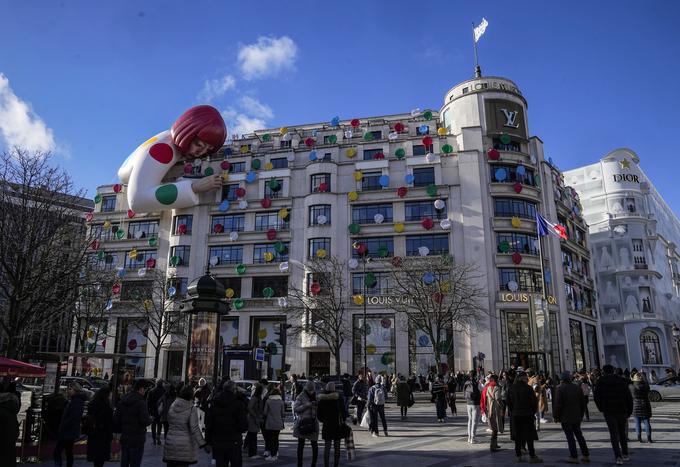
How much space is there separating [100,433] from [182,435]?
2336 millimetres

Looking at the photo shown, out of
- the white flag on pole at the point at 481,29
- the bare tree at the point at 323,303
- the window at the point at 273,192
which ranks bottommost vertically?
the bare tree at the point at 323,303

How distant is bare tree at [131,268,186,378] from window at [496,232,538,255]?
28.2 metres

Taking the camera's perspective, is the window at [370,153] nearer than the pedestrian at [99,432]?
No

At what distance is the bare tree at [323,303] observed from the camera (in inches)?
1636

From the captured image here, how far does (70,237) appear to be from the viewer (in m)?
25.1

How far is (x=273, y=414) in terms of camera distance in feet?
39.2

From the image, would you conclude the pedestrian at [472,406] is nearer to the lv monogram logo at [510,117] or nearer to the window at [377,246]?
the window at [377,246]

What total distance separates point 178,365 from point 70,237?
27.5 meters

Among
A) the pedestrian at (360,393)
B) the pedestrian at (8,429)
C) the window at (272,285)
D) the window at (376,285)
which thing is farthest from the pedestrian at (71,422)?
the window at (272,285)

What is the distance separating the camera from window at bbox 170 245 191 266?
50719 millimetres

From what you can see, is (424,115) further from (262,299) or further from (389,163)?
(262,299)

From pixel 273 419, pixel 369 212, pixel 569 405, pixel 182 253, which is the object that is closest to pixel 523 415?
pixel 569 405

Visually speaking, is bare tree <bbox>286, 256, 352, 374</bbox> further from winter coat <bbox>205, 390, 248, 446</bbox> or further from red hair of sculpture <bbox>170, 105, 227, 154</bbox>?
winter coat <bbox>205, 390, 248, 446</bbox>

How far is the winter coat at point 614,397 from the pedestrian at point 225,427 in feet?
24.8
